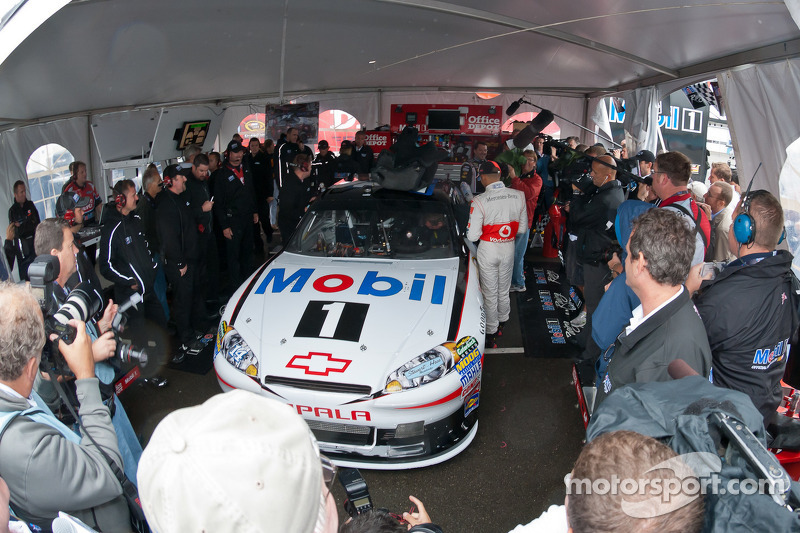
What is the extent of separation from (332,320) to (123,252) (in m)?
2.03

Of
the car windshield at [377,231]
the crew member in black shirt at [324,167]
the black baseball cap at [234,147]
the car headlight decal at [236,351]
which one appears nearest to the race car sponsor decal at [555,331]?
the car windshield at [377,231]

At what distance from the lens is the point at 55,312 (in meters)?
2.03

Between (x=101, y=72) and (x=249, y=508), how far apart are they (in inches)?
217

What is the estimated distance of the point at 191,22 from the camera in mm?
4605

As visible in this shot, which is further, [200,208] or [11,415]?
[200,208]

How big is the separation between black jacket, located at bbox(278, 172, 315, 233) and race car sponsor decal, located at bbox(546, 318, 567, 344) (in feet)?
11.5

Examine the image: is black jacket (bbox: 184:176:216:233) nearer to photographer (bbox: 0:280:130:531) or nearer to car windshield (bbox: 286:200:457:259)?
car windshield (bbox: 286:200:457:259)

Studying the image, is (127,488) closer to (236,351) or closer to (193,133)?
(236,351)

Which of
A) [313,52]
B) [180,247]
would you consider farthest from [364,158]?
[180,247]

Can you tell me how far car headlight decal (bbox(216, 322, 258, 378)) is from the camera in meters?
3.34

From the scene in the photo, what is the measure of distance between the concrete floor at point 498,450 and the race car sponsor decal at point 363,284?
1066 millimetres

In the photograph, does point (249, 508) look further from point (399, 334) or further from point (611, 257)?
point (611, 257)

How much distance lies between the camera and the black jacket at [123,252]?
4.23m

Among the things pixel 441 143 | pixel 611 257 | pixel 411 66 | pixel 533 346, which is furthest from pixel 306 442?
pixel 441 143
